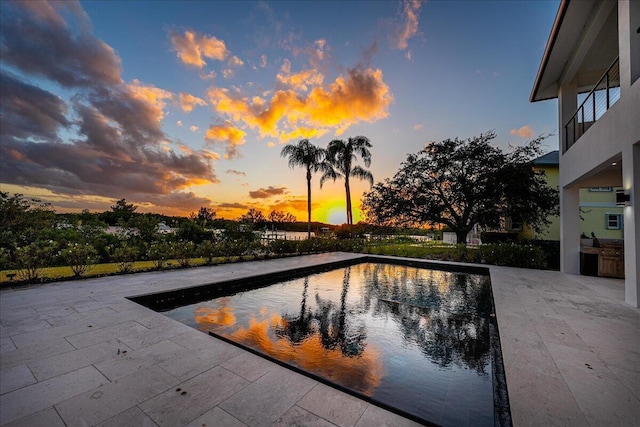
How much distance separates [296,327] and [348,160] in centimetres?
1472

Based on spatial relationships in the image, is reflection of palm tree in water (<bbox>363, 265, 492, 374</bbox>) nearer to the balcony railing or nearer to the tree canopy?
the balcony railing

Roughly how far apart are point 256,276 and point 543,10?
1151 cm

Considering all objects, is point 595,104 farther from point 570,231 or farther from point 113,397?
point 113,397

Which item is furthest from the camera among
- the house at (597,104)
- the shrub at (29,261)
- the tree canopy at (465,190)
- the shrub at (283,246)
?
the tree canopy at (465,190)

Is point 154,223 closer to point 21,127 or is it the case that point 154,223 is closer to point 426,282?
point 21,127

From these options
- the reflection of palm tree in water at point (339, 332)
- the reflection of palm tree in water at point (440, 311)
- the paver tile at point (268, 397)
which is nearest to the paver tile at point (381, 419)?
the paver tile at point (268, 397)

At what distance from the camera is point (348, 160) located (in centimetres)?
1762

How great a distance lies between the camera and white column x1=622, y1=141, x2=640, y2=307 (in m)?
4.40

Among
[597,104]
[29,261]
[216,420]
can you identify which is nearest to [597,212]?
[597,104]

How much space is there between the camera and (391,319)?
14.6 ft

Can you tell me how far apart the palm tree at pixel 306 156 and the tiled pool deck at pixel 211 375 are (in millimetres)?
13499

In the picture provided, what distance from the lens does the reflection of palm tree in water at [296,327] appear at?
12.1ft

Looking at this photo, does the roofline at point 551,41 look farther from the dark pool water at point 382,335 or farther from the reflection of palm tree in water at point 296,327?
the reflection of palm tree in water at point 296,327

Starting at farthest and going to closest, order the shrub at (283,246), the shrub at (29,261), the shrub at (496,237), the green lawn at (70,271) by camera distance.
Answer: the shrub at (496,237) < the shrub at (283,246) < the green lawn at (70,271) < the shrub at (29,261)
